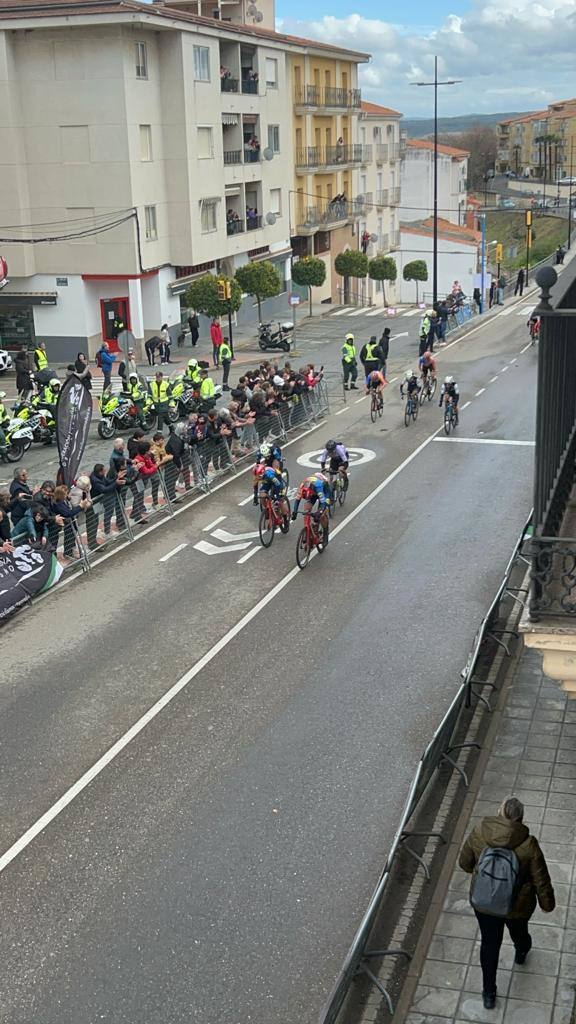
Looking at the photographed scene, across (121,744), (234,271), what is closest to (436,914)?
(121,744)

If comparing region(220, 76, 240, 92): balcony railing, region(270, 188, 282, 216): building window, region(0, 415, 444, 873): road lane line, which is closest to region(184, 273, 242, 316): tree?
region(220, 76, 240, 92): balcony railing

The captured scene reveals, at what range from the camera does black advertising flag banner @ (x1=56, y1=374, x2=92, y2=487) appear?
1798 centimetres

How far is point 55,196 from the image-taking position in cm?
3675

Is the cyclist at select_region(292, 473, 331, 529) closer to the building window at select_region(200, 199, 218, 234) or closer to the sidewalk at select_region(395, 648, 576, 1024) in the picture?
the sidewalk at select_region(395, 648, 576, 1024)

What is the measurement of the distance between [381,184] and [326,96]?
11909 mm

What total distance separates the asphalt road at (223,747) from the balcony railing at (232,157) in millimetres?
28216

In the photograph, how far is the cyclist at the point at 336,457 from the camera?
18688mm

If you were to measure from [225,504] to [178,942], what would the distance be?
41.3 feet

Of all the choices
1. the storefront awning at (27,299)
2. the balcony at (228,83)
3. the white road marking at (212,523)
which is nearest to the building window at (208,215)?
the balcony at (228,83)

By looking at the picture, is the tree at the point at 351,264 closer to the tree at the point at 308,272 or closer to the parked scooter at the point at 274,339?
the tree at the point at 308,272

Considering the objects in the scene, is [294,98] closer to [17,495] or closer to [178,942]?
[17,495]

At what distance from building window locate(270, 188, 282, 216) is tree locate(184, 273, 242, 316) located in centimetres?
1284

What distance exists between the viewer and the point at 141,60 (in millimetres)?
36844

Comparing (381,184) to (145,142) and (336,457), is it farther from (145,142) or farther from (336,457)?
(336,457)
